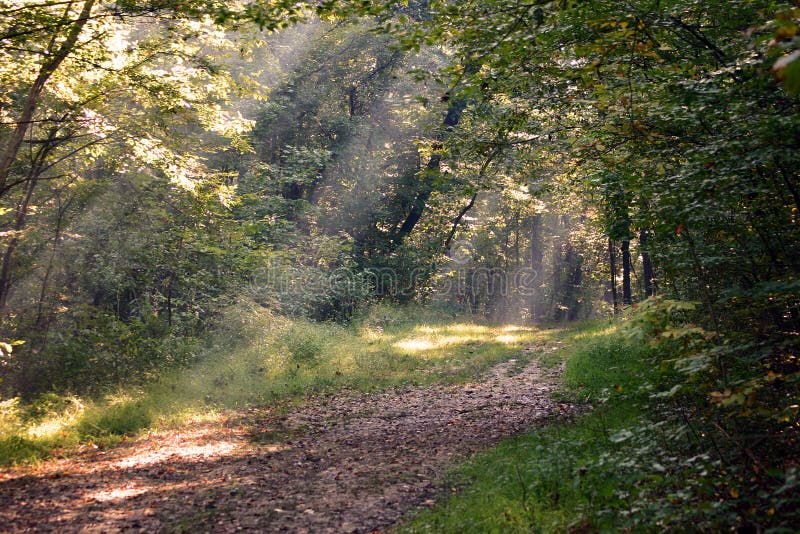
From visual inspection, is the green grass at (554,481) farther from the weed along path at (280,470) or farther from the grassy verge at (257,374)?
the grassy verge at (257,374)

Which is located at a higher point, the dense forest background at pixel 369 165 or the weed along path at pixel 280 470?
the dense forest background at pixel 369 165

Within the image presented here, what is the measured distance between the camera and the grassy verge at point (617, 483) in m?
4.05

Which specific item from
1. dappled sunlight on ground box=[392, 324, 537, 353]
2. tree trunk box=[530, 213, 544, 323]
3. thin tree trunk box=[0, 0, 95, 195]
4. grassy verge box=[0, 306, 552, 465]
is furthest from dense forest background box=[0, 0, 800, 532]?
tree trunk box=[530, 213, 544, 323]

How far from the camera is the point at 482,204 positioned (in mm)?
35594

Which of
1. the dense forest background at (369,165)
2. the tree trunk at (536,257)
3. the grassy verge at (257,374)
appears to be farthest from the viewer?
the tree trunk at (536,257)

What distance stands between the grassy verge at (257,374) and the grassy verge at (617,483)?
5528 millimetres

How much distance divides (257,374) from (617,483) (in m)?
9.85

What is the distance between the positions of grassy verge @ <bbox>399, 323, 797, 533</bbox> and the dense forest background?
12.4 inches

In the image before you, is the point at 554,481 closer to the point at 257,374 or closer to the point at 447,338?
the point at 257,374

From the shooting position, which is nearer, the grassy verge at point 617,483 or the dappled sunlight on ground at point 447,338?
the grassy verge at point 617,483

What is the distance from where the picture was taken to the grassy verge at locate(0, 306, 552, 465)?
8.87 m

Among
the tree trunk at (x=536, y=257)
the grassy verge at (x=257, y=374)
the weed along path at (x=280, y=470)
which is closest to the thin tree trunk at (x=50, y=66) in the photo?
the grassy verge at (x=257, y=374)

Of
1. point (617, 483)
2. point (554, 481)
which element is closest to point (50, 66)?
point (554, 481)

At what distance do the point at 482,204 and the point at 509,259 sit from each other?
10222 millimetres
